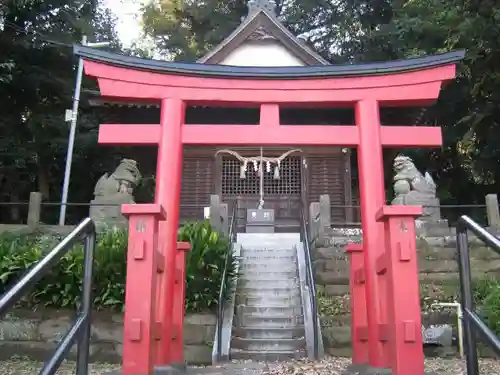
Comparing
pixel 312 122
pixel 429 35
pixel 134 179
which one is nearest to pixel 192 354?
pixel 134 179

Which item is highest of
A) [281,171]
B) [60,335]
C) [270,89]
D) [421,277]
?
[281,171]

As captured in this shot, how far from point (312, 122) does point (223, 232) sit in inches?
208

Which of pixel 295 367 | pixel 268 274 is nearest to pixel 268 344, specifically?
pixel 295 367

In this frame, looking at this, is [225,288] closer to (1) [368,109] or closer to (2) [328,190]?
(1) [368,109]

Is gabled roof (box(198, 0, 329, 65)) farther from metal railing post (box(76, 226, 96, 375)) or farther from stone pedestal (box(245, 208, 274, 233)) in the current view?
metal railing post (box(76, 226, 96, 375))

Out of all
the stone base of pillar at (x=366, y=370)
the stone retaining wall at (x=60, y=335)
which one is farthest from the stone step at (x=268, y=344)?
the stone base of pillar at (x=366, y=370)

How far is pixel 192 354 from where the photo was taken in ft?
23.9

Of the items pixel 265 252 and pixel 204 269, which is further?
pixel 265 252

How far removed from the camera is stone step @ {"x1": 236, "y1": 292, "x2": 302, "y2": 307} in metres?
8.55

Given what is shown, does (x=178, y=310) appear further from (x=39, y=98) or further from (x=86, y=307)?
(x=39, y=98)

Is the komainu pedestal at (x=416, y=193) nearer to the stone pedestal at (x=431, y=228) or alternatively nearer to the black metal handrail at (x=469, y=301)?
the stone pedestal at (x=431, y=228)

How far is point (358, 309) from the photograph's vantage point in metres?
5.92

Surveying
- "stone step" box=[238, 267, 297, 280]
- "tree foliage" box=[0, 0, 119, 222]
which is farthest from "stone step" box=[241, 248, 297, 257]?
"tree foliage" box=[0, 0, 119, 222]

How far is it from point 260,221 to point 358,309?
27.7 ft
